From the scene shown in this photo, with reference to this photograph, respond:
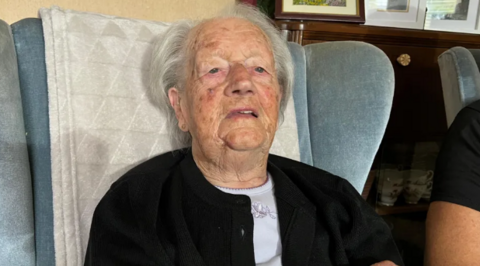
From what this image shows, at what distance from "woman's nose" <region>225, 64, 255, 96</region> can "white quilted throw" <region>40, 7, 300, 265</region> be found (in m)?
0.28

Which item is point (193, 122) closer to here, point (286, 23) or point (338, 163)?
point (338, 163)

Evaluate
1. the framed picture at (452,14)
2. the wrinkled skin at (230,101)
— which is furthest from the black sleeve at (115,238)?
the framed picture at (452,14)

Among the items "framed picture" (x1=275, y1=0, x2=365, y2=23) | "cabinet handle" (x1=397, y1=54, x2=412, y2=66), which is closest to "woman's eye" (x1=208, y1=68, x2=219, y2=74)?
"framed picture" (x1=275, y1=0, x2=365, y2=23)

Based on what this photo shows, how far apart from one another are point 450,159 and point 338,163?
31 cm

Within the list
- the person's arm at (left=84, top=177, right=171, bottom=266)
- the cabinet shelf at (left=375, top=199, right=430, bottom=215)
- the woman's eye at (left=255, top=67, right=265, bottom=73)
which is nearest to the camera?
the person's arm at (left=84, top=177, right=171, bottom=266)

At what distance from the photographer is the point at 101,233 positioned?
2.76ft

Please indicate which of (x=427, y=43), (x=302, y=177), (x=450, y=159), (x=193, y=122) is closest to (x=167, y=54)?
(x=193, y=122)

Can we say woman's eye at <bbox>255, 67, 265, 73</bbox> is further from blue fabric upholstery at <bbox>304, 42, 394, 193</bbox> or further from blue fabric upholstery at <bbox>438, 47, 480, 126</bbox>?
blue fabric upholstery at <bbox>438, 47, 480, 126</bbox>

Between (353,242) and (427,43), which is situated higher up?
(427,43)

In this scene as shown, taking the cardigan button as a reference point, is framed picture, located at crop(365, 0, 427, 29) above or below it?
above

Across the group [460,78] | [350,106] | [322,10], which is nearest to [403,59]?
[322,10]

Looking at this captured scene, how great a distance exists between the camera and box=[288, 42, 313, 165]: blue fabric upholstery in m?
1.27

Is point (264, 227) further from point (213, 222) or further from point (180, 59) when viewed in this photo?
point (180, 59)

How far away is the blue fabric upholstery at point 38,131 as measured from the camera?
3.05 feet
